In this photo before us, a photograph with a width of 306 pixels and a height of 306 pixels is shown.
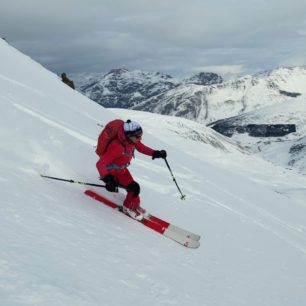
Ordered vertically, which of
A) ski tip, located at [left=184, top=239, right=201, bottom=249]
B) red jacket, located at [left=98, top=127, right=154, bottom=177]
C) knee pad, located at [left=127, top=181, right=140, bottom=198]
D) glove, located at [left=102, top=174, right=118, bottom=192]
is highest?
red jacket, located at [left=98, top=127, right=154, bottom=177]

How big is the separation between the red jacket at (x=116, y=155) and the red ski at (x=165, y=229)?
3.14 feet

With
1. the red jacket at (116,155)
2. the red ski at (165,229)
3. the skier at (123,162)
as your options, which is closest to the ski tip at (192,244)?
the red ski at (165,229)

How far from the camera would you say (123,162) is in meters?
11.4

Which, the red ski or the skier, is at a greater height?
the skier

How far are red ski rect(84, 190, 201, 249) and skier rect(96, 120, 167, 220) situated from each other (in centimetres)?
27

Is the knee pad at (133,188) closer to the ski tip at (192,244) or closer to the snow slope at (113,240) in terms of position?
the snow slope at (113,240)

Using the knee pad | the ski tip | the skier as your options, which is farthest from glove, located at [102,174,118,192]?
the ski tip

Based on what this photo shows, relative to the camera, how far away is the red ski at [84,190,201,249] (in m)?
11.1

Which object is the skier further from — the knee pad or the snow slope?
the snow slope

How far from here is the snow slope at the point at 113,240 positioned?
6.12 metres

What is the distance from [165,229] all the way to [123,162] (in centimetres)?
207

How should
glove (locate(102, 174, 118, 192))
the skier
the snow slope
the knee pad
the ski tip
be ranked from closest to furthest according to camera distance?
the snow slope → glove (locate(102, 174, 118, 192)) → the skier → the ski tip → the knee pad

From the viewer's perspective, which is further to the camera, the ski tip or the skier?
the ski tip

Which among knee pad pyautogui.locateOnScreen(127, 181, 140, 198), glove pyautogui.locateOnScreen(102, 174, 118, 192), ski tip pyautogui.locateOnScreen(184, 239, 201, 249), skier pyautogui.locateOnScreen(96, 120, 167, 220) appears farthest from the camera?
knee pad pyautogui.locateOnScreen(127, 181, 140, 198)
